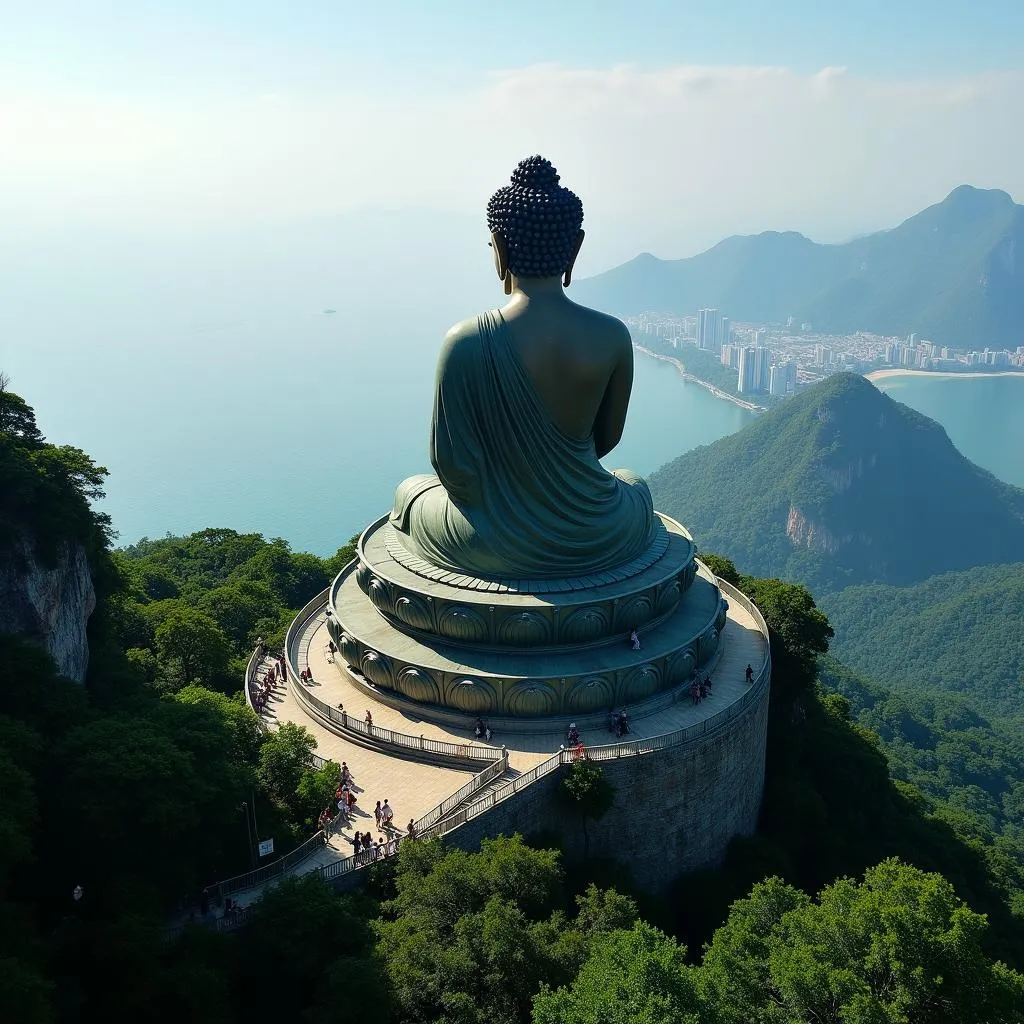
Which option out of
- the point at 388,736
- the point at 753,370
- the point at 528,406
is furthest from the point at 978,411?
the point at 388,736

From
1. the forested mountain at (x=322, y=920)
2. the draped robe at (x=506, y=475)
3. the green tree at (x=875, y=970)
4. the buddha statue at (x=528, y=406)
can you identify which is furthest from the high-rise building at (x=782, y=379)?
the green tree at (x=875, y=970)

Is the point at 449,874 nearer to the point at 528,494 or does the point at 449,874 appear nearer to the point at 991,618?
the point at 528,494

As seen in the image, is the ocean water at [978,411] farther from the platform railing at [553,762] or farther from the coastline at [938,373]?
the platform railing at [553,762]

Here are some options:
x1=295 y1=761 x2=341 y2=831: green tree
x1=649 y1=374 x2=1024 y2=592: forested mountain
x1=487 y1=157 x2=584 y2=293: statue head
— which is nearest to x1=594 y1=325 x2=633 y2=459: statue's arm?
x1=487 y1=157 x2=584 y2=293: statue head

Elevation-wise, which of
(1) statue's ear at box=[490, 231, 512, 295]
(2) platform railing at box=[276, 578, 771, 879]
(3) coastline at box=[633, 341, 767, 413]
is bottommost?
(3) coastline at box=[633, 341, 767, 413]

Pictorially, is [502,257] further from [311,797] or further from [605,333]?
[311,797]

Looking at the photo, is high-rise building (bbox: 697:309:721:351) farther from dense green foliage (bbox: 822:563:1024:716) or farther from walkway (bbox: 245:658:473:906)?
walkway (bbox: 245:658:473:906)
